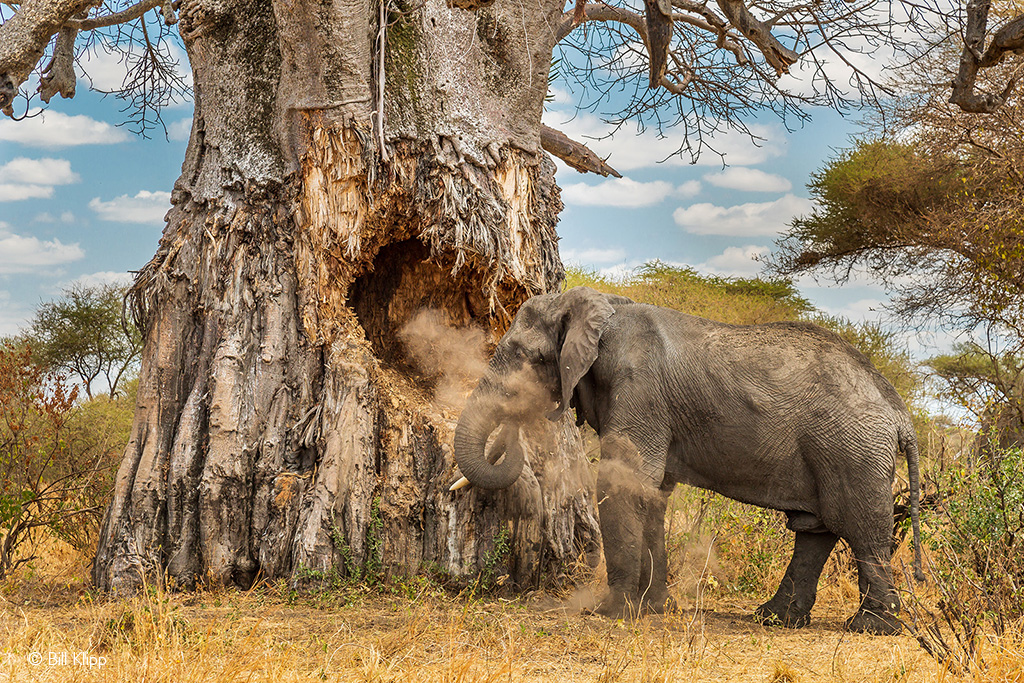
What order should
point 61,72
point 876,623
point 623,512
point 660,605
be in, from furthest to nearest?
point 61,72 < point 660,605 < point 623,512 < point 876,623

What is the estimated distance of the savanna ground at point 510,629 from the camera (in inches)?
162

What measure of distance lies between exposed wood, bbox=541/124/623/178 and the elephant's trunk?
6614 mm

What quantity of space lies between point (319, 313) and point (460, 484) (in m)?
1.61

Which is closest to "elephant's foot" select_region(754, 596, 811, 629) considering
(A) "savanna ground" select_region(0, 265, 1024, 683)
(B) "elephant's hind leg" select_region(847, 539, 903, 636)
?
(A) "savanna ground" select_region(0, 265, 1024, 683)

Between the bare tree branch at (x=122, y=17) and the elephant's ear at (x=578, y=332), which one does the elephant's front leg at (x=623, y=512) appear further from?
the bare tree branch at (x=122, y=17)

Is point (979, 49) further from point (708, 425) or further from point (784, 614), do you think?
point (784, 614)

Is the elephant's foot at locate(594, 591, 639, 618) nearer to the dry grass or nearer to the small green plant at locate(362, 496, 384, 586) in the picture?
the dry grass

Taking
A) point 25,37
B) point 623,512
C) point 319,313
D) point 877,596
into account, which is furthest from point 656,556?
point 25,37

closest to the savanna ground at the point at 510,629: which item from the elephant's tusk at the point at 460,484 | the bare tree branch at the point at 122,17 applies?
the elephant's tusk at the point at 460,484

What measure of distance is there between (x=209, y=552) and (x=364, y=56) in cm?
368

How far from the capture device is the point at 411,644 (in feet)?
15.1

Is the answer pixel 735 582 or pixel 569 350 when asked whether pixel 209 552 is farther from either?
pixel 735 582

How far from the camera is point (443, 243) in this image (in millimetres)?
6656

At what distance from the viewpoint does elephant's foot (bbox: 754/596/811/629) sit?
5922 millimetres
